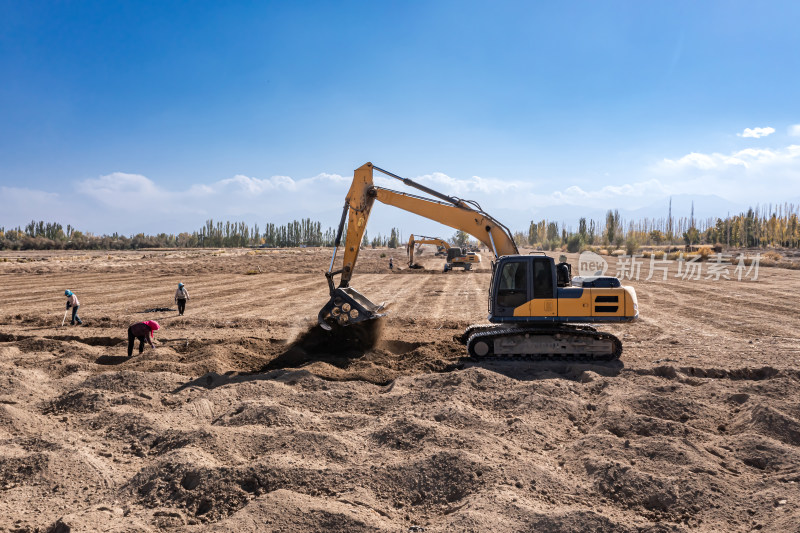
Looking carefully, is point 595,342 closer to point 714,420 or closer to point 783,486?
point 714,420

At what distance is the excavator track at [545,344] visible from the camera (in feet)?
35.6

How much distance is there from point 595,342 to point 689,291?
18.7 meters

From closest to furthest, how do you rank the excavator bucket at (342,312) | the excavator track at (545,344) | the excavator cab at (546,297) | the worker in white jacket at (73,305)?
the excavator cab at (546,297)
the excavator track at (545,344)
the excavator bucket at (342,312)
the worker in white jacket at (73,305)

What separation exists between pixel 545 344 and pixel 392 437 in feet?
17.1

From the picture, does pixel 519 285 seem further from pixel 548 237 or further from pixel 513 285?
pixel 548 237

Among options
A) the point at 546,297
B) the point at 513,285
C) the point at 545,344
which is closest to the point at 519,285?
the point at 513,285

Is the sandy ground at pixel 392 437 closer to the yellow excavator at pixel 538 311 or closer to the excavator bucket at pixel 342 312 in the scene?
the yellow excavator at pixel 538 311

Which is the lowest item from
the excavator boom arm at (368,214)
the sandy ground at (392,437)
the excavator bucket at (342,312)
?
the sandy ground at (392,437)

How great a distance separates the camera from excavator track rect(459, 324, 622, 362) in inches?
427

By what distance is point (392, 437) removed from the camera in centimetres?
700

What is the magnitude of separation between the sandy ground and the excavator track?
1.87 ft

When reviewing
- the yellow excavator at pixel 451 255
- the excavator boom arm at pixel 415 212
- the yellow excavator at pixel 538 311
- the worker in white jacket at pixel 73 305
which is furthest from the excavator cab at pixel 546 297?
the yellow excavator at pixel 451 255

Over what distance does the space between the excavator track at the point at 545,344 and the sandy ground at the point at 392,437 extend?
22.5 inches

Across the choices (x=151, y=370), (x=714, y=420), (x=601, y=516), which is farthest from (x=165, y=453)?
(x=714, y=420)
